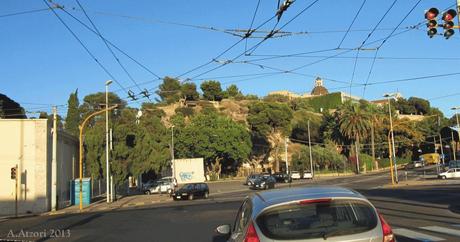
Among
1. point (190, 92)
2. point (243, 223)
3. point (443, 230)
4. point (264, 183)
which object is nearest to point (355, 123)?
point (264, 183)

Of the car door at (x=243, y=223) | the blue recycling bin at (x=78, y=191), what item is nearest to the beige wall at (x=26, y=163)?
the blue recycling bin at (x=78, y=191)

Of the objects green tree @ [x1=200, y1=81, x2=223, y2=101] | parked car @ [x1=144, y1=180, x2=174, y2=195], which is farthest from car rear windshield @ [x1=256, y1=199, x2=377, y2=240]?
green tree @ [x1=200, y1=81, x2=223, y2=101]

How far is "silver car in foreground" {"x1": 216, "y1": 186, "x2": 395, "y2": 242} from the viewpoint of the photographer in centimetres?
499

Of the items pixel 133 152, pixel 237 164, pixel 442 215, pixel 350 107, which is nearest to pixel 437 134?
pixel 350 107

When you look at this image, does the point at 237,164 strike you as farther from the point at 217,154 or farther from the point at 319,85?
the point at 319,85

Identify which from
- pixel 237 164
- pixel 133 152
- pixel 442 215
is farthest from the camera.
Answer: pixel 237 164

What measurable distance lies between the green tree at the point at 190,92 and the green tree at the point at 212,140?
127ft

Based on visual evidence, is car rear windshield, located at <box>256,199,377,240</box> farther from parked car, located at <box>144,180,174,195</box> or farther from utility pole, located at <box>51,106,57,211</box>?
parked car, located at <box>144,180,174,195</box>

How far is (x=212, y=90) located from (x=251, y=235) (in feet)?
436

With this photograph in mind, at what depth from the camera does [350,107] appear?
9562cm

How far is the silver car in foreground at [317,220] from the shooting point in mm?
4992

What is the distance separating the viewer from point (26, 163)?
35.9m

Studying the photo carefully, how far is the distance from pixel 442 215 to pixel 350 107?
7886 centimetres

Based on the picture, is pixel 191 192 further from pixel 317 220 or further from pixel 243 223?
pixel 317 220
